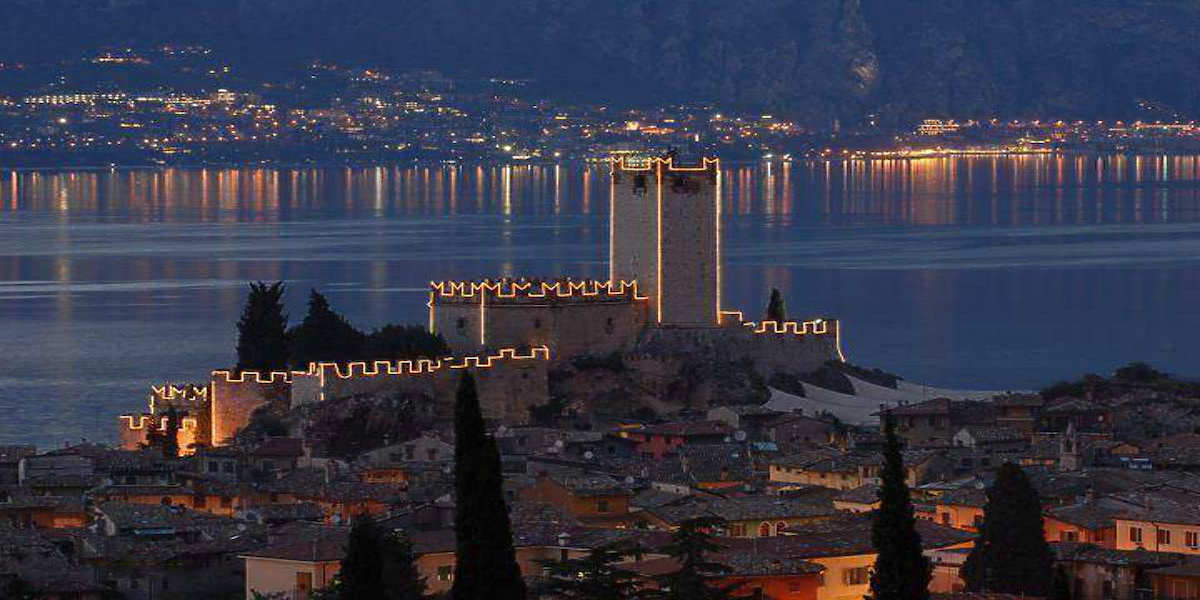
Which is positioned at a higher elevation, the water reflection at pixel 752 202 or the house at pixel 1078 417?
the water reflection at pixel 752 202

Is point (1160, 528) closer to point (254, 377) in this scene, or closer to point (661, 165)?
point (254, 377)

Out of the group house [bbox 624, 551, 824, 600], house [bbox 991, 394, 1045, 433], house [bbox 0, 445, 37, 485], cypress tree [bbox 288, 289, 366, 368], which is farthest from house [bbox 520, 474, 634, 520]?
cypress tree [bbox 288, 289, 366, 368]

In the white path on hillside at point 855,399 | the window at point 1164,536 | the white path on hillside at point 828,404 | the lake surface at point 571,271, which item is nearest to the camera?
the window at point 1164,536

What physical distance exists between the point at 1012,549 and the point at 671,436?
1339 cm

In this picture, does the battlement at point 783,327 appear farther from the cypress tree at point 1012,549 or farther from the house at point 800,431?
the cypress tree at point 1012,549

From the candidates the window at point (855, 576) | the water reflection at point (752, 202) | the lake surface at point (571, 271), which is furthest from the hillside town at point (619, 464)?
the water reflection at point (752, 202)

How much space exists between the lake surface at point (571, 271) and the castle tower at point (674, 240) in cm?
967

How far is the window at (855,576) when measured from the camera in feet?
79.6

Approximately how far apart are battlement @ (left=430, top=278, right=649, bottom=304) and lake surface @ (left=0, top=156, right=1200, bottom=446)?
25.6 ft

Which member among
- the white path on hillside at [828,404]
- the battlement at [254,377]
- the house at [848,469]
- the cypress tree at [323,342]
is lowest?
the house at [848,469]

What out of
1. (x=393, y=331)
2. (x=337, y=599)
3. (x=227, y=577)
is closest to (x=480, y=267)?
(x=393, y=331)

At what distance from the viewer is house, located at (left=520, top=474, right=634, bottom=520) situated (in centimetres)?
2922

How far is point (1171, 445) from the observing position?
35625 mm

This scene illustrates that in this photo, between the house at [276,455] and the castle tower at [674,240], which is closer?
the house at [276,455]
